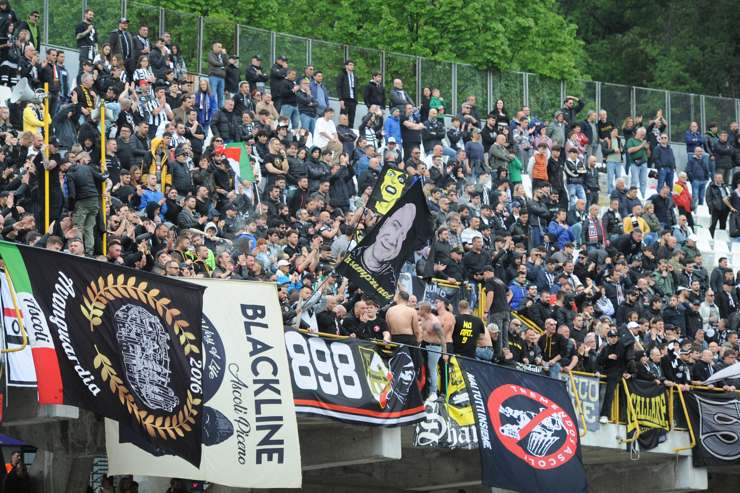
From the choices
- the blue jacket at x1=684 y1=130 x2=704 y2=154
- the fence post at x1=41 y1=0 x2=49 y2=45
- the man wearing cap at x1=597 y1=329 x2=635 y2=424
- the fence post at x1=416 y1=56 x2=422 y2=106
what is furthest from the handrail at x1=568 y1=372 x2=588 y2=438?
the blue jacket at x1=684 y1=130 x2=704 y2=154

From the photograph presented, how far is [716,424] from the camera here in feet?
94.4

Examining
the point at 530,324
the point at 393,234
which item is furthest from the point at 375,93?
the point at 393,234

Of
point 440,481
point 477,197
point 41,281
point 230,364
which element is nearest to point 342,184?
point 477,197

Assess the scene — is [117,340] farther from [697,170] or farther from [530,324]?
[697,170]

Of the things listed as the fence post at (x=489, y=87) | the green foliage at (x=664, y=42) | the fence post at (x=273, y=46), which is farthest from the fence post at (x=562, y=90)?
the green foliage at (x=664, y=42)

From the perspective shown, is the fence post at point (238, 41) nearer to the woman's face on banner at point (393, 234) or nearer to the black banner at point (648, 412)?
the black banner at point (648, 412)

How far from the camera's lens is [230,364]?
19.8 metres

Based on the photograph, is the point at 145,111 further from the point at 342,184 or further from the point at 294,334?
the point at 294,334

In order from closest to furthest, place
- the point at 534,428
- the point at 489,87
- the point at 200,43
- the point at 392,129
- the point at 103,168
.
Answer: the point at 534,428, the point at 103,168, the point at 392,129, the point at 200,43, the point at 489,87

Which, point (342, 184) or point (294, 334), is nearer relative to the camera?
point (294, 334)

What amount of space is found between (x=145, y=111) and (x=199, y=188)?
294 cm

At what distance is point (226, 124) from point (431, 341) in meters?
8.94

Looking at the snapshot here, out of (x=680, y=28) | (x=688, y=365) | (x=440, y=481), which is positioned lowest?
(x=440, y=481)

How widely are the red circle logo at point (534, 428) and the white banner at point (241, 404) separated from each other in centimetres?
502
